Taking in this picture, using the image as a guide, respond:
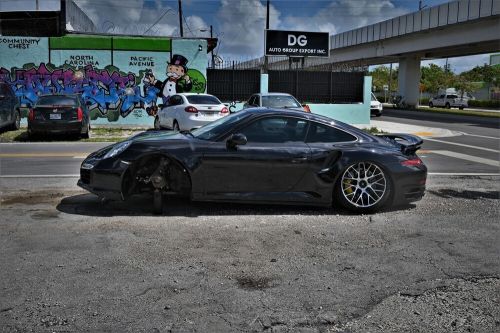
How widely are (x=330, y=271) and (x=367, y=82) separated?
21032 mm

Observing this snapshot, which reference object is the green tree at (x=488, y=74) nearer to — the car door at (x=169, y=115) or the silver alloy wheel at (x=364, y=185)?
the car door at (x=169, y=115)

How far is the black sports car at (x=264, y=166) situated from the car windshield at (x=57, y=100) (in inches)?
393

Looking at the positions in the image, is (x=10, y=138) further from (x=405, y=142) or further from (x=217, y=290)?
(x=217, y=290)

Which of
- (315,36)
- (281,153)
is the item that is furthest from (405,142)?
(315,36)

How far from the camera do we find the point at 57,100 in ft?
51.5

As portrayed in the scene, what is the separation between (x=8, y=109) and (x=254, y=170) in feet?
44.0

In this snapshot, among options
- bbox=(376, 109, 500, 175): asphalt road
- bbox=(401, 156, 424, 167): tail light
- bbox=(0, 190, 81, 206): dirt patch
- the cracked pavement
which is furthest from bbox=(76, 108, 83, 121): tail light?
bbox=(401, 156, 424, 167): tail light

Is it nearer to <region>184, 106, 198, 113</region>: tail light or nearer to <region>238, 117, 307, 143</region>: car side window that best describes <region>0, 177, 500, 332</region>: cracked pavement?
<region>238, 117, 307, 143</region>: car side window

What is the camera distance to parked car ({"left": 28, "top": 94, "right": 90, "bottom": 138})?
15.3m

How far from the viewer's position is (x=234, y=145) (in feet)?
20.4

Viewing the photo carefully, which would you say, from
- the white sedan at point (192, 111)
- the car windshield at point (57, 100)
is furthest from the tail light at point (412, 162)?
the car windshield at point (57, 100)

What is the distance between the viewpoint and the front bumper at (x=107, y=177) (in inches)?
242

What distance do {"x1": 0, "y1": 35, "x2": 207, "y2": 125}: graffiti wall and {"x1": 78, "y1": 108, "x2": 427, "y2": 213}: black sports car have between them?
604 inches

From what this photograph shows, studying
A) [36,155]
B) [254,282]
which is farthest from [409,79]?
[254,282]
